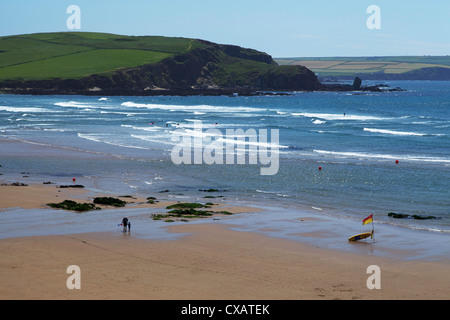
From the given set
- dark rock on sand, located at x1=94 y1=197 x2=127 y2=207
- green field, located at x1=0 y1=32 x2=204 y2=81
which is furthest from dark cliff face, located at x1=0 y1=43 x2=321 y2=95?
dark rock on sand, located at x1=94 y1=197 x2=127 y2=207

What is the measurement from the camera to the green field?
162 meters

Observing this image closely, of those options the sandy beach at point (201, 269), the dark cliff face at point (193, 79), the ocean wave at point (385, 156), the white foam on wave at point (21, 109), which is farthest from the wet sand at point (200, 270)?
the dark cliff face at point (193, 79)

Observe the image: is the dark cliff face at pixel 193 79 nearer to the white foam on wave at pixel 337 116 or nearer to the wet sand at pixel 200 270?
the white foam on wave at pixel 337 116

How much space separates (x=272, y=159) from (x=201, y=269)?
2815 centimetres

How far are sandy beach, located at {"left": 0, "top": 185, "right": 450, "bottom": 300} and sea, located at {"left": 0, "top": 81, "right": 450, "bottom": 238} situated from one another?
666 cm

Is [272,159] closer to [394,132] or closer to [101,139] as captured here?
[101,139]

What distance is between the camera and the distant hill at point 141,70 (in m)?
154

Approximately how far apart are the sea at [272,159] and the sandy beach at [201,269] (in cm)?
666

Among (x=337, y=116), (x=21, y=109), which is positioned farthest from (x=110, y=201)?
(x=21, y=109)

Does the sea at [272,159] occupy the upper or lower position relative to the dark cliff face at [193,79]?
lower

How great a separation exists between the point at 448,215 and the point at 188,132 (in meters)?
42.4

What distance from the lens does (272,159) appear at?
47031mm

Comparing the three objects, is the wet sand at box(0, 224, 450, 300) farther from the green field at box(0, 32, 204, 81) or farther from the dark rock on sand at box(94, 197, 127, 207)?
the green field at box(0, 32, 204, 81)
